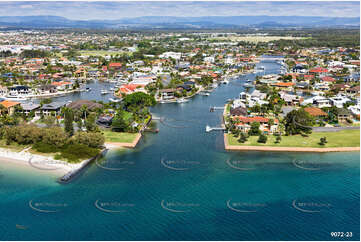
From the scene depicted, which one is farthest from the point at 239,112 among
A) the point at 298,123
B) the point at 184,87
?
the point at 184,87

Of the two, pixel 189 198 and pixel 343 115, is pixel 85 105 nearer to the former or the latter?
pixel 189 198

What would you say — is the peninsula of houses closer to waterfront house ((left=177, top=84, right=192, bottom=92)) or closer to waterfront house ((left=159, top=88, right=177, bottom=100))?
waterfront house ((left=159, top=88, right=177, bottom=100))

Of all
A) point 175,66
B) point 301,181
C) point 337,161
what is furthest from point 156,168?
point 175,66

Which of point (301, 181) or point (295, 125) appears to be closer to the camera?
point (301, 181)

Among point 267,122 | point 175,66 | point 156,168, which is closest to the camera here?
point 156,168

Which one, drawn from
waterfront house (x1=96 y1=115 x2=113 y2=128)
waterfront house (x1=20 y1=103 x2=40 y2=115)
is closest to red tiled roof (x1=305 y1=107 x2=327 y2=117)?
waterfront house (x1=96 y1=115 x2=113 y2=128)

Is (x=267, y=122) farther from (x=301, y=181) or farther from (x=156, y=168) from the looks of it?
(x=156, y=168)
